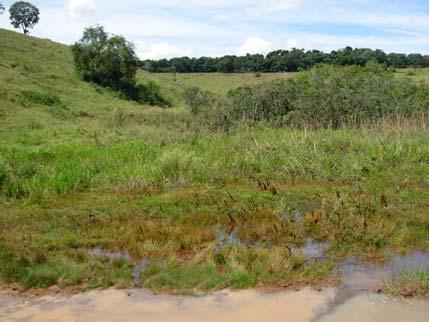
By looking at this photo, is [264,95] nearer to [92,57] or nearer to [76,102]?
[76,102]

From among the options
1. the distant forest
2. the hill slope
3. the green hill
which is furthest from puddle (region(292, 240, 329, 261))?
the distant forest

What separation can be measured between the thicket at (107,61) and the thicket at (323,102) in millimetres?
15562

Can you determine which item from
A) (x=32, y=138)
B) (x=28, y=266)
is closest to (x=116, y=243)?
(x=28, y=266)

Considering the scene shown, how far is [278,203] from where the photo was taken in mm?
9320

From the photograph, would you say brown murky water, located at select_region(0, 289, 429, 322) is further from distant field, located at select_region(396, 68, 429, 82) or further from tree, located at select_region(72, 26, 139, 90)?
distant field, located at select_region(396, 68, 429, 82)

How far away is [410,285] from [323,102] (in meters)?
13.0

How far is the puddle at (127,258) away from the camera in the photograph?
6297 millimetres

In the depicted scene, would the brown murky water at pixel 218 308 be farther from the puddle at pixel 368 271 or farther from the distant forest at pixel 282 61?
the distant forest at pixel 282 61

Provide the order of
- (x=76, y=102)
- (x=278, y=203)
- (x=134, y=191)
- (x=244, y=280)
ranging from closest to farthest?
(x=244, y=280)
(x=278, y=203)
(x=134, y=191)
(x=76, y=102)

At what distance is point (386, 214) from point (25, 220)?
5975 mm

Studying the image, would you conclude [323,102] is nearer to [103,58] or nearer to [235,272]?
[235,272]

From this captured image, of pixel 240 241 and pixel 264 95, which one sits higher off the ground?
pixel 264 95

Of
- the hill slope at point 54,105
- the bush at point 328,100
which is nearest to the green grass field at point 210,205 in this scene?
the hill slope at point 54,105

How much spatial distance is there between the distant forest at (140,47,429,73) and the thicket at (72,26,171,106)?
613 inches
